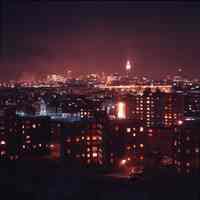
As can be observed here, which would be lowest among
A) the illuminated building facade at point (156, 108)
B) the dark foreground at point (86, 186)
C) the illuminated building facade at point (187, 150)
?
the dark foreground at point (86, 186)

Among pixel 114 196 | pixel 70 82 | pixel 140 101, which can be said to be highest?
pixel 70 82

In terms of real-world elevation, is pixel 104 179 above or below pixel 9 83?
below

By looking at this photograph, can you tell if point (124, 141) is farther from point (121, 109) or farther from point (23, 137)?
point (121, 109)

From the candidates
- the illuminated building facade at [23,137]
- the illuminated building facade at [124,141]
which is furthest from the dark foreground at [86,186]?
the illuminated building facade at [23,137]

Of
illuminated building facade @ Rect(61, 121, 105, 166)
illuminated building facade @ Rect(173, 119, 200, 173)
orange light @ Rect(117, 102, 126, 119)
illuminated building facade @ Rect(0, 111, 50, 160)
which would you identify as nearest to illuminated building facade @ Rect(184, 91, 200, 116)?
orange light @ Rect(117, 102, 126, 119)

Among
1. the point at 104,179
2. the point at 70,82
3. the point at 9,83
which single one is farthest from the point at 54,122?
the point at 70,82

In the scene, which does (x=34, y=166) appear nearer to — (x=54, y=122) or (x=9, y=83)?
(x=54, y=122)

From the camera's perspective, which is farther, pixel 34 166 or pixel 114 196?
pixel 34 166

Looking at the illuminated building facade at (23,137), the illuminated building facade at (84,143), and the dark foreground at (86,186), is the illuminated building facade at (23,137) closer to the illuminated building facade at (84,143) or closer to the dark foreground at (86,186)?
the illuminated building facade at (84,143)
